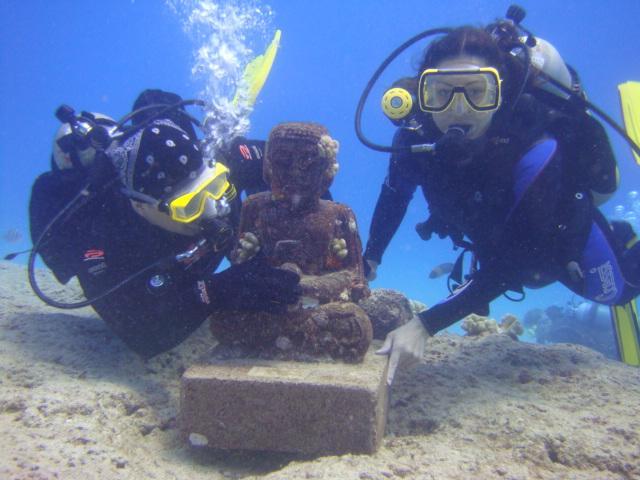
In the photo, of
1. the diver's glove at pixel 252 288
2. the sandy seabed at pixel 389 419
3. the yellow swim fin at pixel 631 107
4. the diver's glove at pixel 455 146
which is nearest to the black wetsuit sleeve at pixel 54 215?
the sandy seabed at pixel 389 419

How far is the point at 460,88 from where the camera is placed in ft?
11.7

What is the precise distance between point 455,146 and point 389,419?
7.23 ft

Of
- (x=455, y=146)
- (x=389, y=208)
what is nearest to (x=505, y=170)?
(x=455, y=146)

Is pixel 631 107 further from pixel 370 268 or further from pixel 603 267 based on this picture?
pixel 370 268

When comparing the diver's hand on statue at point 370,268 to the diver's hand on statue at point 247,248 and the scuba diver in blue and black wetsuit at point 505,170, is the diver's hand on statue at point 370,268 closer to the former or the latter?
the scuba diver in blue and black wetsuit at point 505,170

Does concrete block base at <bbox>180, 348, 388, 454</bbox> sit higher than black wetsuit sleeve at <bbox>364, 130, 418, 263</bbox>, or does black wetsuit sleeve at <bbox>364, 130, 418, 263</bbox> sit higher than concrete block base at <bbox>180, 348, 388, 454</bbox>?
black wetsuit sleeve at <bbox>364, 130, 418, 263</bbox>

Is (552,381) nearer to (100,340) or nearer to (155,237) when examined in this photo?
(155,237)

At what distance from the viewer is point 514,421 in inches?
111

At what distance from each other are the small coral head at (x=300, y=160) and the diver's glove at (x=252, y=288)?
2.33 feet

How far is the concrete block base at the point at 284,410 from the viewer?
2.50 metres

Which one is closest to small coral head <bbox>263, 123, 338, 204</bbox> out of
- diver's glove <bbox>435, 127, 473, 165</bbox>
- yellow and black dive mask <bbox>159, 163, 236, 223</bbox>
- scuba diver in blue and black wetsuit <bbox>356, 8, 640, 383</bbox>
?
yellow and black dive mask <bbox>159, 163, 236, 223</bbox>

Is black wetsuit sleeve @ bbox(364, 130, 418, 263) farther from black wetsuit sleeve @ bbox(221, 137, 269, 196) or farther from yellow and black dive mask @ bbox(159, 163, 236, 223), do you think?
yellow and black dive mask @ bbox(159, 163, 236, 223)

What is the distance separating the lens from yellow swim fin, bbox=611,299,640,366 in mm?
4336

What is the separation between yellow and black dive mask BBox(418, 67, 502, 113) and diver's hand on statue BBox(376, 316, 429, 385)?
1840 millimetres
